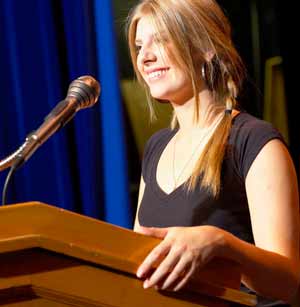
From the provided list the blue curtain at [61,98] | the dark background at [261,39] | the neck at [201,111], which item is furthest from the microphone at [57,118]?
the dark background at [261,39]

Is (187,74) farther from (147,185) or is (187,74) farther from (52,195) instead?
(52,195)

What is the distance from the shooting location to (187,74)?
46.6 inches

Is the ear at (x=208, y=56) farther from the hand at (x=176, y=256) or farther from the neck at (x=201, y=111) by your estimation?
the hand at (x=176, y=256)

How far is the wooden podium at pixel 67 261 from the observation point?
666 millimetres

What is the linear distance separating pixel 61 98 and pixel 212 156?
2.43ft

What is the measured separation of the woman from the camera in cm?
94

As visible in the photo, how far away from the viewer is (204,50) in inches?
47.2

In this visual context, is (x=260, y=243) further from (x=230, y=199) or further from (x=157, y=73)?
(x=157, y=73)

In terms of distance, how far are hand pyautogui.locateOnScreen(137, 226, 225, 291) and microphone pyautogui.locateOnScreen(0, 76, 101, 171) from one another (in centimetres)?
20

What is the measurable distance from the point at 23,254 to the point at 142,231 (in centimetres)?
15

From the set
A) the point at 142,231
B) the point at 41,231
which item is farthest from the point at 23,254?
the point at 142,231

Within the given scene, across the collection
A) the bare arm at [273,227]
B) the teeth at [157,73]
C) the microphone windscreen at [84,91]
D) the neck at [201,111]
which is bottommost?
the bare arm at [273,227]

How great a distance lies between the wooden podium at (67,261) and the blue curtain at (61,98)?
1023mm

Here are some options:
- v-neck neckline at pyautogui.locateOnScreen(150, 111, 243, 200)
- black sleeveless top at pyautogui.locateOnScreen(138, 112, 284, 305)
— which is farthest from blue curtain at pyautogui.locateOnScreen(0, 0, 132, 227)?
black sleeveless top at pyautogui.locateOnScreen(138, 112, 284, 305)
